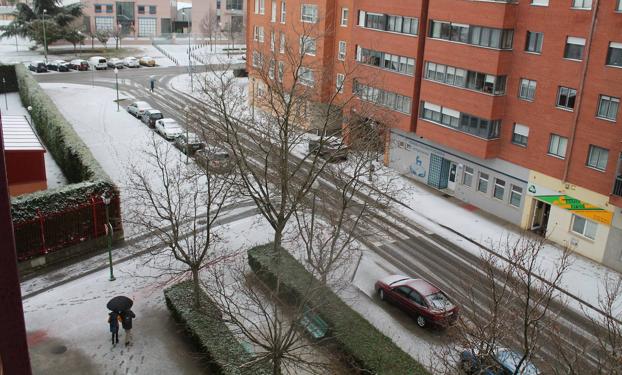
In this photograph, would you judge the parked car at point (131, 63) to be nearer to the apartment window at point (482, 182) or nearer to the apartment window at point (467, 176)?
the apartment window at point (467, 176)

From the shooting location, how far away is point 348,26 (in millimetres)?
43281

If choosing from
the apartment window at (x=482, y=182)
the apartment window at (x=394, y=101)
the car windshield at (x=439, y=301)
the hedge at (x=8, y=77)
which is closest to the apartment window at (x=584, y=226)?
the apartment window at (x=482, y=182)

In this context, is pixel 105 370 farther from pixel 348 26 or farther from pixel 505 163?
A: pixel 348 26

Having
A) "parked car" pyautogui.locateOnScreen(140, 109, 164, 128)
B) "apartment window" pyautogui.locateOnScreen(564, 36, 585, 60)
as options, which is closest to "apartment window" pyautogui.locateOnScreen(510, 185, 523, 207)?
"apartment window" pyautogui.locateOnScreen(564, 36, 585, 60)

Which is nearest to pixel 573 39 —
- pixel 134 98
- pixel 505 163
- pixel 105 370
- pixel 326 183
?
pixel 505 163

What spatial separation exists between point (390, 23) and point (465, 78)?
746cm

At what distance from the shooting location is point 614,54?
2698 centimetres

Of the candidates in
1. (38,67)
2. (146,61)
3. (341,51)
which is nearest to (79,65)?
(38,67)

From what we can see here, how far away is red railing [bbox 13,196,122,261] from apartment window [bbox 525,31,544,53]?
870 inches

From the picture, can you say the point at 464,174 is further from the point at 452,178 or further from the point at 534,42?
the point at 534,42

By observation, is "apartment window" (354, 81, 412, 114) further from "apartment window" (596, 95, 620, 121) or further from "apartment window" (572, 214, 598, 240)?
"apartment window" (572, 214, 598, 240)

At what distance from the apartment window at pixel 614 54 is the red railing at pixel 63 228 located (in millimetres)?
23502

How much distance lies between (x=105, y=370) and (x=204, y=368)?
3.08 metres

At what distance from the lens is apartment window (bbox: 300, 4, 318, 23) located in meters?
45.3
